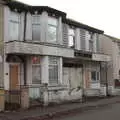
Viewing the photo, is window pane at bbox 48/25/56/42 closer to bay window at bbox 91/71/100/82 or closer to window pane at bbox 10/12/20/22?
window pane at bbox 10/12/20/22

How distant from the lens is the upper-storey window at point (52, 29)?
1988cm

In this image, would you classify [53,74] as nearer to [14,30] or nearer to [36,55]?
[36,55]

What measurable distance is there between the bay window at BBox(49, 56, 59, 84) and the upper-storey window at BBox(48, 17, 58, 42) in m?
1.54

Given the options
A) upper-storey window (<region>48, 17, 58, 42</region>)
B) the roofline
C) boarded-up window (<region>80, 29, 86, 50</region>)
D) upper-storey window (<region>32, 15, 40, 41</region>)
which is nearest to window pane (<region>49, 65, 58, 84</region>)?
upper-storey window (<region>48, 17, 58, 42</region>)

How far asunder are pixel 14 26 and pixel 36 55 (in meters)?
2.53

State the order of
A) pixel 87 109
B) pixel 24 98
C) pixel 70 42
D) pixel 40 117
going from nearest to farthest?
pixel 40 117, pixel 24 98, pixel 87 109, pixel 70 42

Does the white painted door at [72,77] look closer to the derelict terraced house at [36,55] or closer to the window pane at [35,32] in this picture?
the derelict terraced house at [36,55]

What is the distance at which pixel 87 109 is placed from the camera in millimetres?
16797

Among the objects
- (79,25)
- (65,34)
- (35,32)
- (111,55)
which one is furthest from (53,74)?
(111,55)

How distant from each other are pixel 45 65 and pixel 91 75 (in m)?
7.73

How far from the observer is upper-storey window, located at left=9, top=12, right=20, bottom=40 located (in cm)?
1842

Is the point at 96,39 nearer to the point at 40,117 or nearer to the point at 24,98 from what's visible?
the point at 24,98

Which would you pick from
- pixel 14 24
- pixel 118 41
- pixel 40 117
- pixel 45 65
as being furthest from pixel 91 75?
pixel 40 117

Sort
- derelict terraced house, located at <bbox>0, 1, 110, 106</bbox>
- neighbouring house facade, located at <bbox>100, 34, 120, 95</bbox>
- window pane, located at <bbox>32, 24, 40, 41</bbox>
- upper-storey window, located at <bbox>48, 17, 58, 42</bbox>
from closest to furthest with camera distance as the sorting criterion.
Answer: derelict terraced house, located at <bbox>0, 1, 110, 106</bbox> → window pane, located at <bbox>32, 24, 40, 41</bbox> → upper-storey window, located at <bbox>48, 17, 58, 42</bbox> → neighbouring house facade, located at <bbox>100, 34, 120, 95</bbox>
